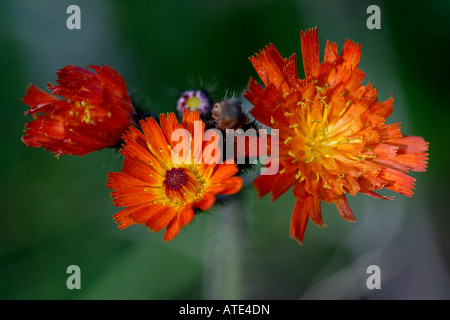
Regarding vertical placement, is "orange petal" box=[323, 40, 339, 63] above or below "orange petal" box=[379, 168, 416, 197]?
above

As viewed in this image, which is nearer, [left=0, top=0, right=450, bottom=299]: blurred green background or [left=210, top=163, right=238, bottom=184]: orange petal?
[left=210, top=163, right=238, bottom=184]: orange petal

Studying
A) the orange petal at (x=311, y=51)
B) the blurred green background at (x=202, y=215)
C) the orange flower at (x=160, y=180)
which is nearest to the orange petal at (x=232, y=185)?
the orange flower at (x=160, y=180)

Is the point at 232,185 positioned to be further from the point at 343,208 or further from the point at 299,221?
the point at 343,208

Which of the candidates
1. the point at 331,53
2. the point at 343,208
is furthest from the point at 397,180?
the point at 331,53

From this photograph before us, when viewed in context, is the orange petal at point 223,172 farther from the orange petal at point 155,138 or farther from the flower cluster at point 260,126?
the orange petal at point 155,138

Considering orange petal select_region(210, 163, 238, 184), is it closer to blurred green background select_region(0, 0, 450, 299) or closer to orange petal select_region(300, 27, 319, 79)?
orange petal select_region(300, 27, 319, 79)

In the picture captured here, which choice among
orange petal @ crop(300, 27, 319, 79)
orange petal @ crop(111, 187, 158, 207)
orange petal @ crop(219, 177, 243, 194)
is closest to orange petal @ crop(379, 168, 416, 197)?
orange petal @ crop(300, 27, 319, 79)

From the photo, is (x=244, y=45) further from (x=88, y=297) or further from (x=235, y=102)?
(x=88, y=297)
